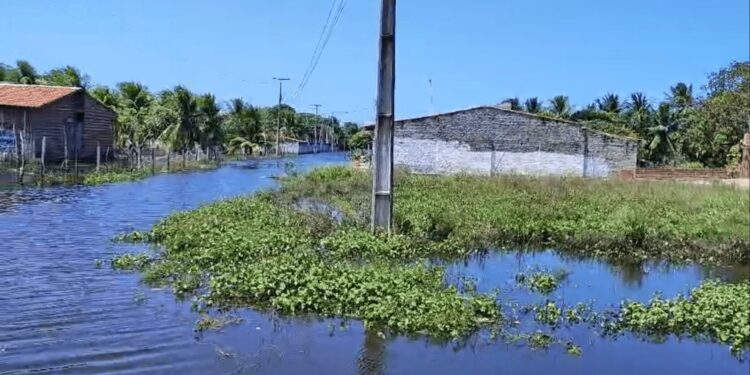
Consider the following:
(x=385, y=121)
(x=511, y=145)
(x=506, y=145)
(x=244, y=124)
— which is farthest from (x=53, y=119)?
(x=244, y=124)

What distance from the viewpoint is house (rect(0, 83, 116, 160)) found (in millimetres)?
31531

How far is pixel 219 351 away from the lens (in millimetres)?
6805

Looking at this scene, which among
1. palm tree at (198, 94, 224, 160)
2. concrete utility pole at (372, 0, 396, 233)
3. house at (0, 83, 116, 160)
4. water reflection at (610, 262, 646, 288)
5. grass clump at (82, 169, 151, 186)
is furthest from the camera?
palm tree at (198, 94, 224, 160)

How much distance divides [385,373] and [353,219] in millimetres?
8293

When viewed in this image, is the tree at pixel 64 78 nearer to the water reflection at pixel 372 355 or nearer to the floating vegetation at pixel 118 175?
the floating vegetation at pixel 118 175

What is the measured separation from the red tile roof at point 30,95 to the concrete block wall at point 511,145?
54.4 ft

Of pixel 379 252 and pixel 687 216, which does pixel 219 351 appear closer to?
pixel 379 252

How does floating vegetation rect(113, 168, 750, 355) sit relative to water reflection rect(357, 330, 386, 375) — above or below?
above

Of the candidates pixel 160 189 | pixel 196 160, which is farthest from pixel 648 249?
pixel 196 160

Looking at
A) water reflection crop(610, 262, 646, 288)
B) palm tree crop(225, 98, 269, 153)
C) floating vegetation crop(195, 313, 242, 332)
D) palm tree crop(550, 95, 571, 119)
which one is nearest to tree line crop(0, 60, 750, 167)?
palm tree crop(550, 95, 571, 119)

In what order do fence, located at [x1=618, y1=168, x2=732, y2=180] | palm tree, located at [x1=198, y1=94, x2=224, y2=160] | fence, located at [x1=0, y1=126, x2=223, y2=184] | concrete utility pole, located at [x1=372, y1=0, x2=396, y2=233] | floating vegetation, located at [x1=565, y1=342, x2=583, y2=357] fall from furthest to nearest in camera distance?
palm tree, located at [x1=198, y1=94, x2=224, y2=160] < fence, located at [x1=618, y1=168, x2=732, y2=180] < fence, located at [x1=0, y1=126, x2=223, y2=184] < concrete utility pole, located at [x1=372, y1=0, x2=396, y2=233] < floating vegetation, located at [x1=565, y1=342, x2=583, y2=357]

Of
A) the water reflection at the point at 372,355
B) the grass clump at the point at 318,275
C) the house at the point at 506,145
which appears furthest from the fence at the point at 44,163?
the water reflection at the point at 372,355

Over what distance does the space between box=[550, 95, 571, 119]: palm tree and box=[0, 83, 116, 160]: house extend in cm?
3607

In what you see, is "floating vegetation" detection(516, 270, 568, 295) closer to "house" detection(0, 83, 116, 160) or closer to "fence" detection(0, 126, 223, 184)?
"fence" detection(0, 126, 223, 184)
